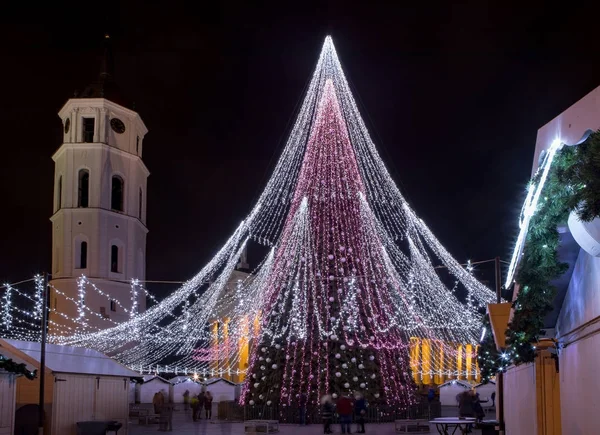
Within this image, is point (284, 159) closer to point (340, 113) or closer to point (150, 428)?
point (340, 113)

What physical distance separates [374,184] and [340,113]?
2.97m

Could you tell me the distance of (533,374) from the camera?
30.7 ft

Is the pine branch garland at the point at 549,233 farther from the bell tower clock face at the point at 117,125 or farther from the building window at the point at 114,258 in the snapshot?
the bell tower clock face at the point at 117,125

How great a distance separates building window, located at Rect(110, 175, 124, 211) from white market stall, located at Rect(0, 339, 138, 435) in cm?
3285

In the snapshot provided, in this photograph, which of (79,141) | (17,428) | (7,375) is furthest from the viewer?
(79,141)

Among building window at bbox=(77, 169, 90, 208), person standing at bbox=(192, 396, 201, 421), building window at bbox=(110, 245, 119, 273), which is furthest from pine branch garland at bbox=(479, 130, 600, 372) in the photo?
building window at bbox=(77, 169, 90, 208)

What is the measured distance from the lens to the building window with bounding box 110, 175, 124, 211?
2111 inches

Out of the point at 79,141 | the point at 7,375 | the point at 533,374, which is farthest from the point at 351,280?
the point at 79,141

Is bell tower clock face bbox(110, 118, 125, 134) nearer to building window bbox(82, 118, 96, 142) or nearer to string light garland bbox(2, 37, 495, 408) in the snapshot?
building window bbox(82, 118, 96, 142)

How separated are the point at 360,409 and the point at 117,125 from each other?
3608 cm

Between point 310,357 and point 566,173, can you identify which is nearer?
point 566,173

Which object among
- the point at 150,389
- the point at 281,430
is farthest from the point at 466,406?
the point at 150,389

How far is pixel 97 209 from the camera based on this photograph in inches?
2039

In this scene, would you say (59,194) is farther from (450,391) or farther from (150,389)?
(450,391)
